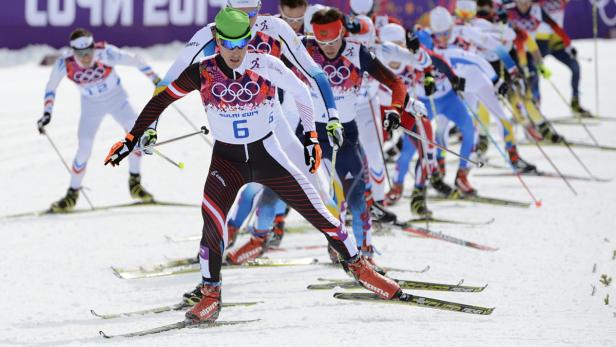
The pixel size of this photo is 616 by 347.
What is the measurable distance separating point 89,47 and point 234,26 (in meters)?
5.56

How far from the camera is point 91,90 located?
13.2 metres

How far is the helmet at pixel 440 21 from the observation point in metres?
13.8

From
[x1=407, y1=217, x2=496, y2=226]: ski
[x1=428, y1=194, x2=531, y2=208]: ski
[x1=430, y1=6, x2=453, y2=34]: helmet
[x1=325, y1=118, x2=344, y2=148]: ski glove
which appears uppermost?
[x1=325, y1=118, x2=344, y2=148]: ski glove

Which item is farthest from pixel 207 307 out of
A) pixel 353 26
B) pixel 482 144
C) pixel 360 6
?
pixel 482 144

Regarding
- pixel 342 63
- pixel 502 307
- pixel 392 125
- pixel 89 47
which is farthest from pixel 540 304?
pixel 89 47

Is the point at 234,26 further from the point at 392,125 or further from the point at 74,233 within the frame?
the point at 74,233

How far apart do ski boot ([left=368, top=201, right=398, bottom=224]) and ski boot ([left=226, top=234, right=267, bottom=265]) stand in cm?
152

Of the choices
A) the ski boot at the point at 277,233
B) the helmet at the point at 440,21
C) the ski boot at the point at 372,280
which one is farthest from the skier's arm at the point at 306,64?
the helmet at the point at 440,21

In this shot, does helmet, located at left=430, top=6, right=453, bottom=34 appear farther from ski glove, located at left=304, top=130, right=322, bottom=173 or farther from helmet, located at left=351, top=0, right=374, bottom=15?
ski glove, located at left=304, top=130, right=322, bottom=173

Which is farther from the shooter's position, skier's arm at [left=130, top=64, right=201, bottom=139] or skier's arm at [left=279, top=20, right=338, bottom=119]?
skier's arm at [left=279, top=20, right=338, bottom=119]

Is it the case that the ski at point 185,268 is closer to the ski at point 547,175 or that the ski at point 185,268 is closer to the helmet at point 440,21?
the helmet at point 440,21

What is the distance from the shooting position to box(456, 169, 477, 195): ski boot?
13.8m

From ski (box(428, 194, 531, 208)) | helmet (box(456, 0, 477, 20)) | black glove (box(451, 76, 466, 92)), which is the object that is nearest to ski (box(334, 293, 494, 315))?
black glove (box(451, 76, 466, 92))

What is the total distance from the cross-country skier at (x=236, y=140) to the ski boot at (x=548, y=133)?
360 inches
